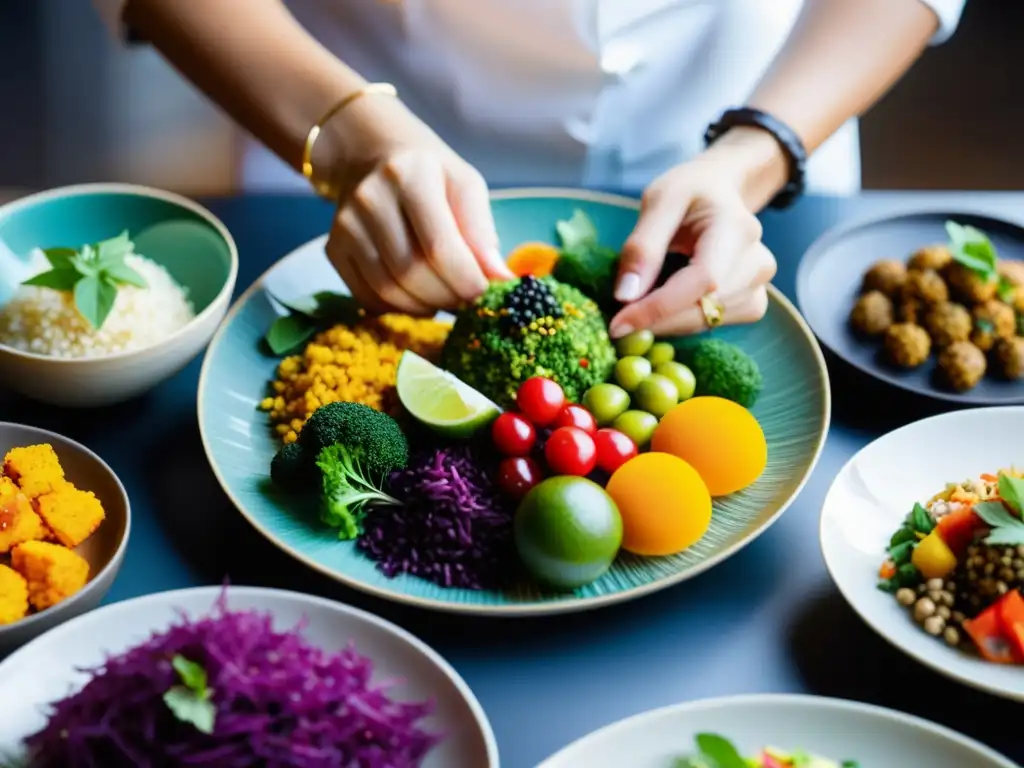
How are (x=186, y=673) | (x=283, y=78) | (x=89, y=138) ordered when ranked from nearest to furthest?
(x=186, y=673) → (x=283, y=78) → (x=89, y=138)

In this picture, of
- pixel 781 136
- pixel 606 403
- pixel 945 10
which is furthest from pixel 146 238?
pixel 945 10

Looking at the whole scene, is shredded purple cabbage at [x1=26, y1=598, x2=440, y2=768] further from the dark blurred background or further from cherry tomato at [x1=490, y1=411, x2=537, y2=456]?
the dark blurred background

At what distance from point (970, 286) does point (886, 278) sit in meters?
0.12

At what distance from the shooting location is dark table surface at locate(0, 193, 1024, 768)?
106 cm

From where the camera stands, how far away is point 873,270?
62.1 inches

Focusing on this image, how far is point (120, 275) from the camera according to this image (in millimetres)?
1357

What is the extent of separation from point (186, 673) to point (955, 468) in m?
0.94

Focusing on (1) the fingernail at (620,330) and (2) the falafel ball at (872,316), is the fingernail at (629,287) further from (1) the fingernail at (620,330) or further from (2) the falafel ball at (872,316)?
(2) the falafel ball at (872,316)

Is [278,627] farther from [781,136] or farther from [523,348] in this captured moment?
[781,136]

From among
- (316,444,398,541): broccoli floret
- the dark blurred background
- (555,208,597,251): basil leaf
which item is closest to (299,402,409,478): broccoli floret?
(316,444,398,541): broccoli floret

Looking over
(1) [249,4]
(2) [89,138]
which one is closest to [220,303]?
(1) [249,4]

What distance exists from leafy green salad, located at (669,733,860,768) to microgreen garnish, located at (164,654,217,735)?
1.39 ft

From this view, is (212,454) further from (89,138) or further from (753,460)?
(89,138)

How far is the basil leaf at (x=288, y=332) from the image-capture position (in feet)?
4.79
